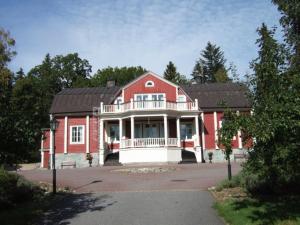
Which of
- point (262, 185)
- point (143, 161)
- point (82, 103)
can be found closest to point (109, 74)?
point (82, 103)

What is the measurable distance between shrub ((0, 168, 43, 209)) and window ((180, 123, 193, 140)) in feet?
71.8

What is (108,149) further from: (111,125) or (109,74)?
(109,74)

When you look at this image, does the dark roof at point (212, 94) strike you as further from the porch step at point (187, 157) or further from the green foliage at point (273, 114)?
the green foliage at point (273, 114)

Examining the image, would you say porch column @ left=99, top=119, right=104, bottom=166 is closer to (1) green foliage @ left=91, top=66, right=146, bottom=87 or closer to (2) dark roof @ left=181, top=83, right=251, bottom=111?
(2) dark roof @ left=181, top=83, right=251, bottom=111

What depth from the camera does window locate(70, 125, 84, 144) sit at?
1407 inches

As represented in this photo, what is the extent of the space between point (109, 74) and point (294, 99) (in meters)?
57.0

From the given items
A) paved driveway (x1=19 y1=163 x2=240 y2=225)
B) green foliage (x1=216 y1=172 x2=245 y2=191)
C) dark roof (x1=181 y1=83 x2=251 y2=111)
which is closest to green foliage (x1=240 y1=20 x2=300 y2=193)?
paved driveway (x1=19 y1=163 x2=240 y2=225)

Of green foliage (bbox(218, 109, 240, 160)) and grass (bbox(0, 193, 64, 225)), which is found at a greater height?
green foliage (bbox(218, 109, 240, 160))

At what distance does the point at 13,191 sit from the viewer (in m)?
13.1

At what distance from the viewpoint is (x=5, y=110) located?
932 cm

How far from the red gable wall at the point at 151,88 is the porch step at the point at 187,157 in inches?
194

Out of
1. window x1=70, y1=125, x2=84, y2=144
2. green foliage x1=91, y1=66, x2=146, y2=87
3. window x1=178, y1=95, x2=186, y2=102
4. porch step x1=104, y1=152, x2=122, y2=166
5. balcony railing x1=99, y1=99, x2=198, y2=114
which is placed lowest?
porch step x1=104, y1=152, x2=122, y2=166

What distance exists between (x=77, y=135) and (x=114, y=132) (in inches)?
129

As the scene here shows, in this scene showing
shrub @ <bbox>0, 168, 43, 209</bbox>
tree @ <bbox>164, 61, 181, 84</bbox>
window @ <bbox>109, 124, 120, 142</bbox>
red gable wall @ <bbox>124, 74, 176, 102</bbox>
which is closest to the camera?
shrub @ <bbox>0, 168, 43, 209</bbox>
